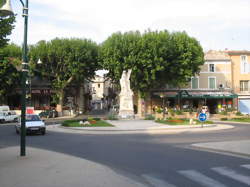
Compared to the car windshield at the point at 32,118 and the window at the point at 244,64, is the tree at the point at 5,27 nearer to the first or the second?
the car windshield at the point at 32,118

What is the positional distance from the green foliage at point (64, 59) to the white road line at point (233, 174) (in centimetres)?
3339

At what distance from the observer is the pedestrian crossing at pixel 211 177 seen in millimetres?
6312

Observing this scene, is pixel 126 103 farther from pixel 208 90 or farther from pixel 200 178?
pixel 200 178

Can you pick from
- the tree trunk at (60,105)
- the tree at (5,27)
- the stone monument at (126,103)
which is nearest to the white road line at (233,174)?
the tree at (5,27)

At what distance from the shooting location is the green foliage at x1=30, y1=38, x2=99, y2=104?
39.4m

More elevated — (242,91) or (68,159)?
(242,91)

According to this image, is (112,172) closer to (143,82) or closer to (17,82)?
(143,82)

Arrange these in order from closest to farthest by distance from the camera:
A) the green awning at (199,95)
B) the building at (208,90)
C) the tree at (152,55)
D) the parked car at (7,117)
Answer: the parked car at (7,117) → the tree at (152,55) → the green awning at (199,95) → the building at (208,90)

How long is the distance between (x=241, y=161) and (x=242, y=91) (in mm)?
41201

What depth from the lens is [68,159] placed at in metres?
9.29

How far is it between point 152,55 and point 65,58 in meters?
12.7

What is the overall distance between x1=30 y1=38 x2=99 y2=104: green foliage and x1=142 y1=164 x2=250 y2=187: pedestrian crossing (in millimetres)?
33410

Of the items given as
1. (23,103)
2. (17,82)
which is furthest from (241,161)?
(17,82)

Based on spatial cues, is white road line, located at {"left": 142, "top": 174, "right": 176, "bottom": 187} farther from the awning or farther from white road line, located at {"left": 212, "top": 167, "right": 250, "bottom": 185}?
the awning
